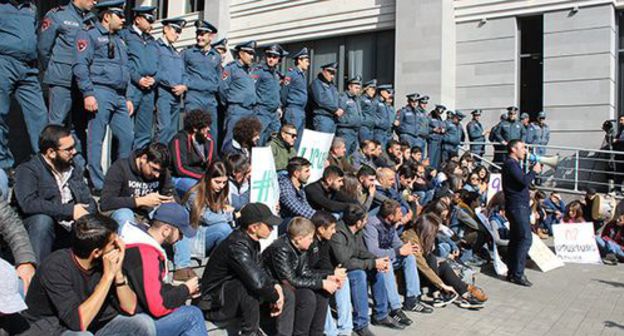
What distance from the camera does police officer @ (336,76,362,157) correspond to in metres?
11.2

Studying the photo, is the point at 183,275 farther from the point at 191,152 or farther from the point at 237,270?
the point at 191,152

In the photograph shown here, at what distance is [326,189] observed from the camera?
7.25 metres

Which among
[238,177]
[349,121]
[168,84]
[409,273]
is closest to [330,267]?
[409,273]

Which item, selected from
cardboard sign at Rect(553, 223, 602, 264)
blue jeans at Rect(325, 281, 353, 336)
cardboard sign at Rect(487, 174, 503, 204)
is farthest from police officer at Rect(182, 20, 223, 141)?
cardboard sign at Rect(553, 223, 602, 264)

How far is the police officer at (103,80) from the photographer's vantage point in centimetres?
646

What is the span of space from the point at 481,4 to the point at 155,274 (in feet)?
53.5

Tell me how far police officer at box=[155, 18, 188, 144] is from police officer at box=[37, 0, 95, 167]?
156 cm

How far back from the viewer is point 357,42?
66.3ft

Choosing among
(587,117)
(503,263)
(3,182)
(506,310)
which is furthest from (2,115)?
(587,117)

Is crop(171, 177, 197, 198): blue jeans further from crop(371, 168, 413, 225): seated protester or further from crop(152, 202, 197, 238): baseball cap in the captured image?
crop(371, 168, 413, 225): seated protester

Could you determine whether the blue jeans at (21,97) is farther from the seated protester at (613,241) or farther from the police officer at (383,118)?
the seated protester at (613,241)

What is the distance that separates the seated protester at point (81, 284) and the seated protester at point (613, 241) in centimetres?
956

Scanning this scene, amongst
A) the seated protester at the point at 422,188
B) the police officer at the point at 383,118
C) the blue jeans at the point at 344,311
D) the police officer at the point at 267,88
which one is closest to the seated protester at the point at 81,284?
the blue jeans at the point at 344,311

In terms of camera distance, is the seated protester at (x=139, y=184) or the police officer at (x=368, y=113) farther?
the police officer at (x=368, y=113)
